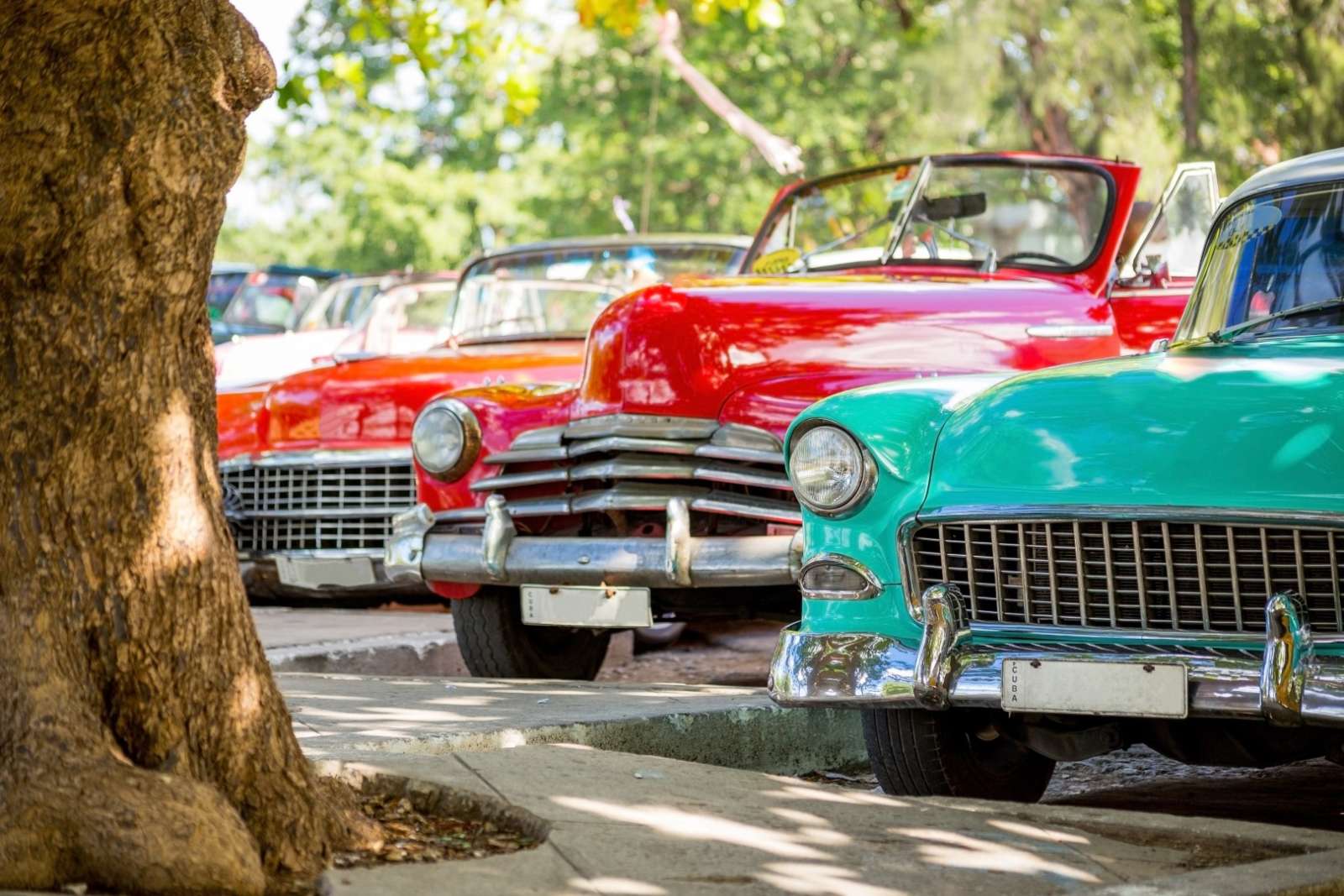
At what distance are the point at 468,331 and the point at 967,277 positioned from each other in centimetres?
328

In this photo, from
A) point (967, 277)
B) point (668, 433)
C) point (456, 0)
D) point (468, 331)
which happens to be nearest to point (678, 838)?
point (668, 433)

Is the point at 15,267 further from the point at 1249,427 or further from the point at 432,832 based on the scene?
the point at 1249,427

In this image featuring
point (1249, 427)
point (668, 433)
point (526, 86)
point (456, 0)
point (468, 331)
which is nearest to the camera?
point (1249, 427)

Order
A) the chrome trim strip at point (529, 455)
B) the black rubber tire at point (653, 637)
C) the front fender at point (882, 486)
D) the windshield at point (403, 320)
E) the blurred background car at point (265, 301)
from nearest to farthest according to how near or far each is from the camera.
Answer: the front fender at point (882, 486)
the chrome trim strip at point (529, 455)
the black rubber tire at point (653, 637)
the windshield at point (403, 320)
the blurred background car at point (265, 301)

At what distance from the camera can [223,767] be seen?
378cm

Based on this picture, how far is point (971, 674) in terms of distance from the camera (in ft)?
14.2

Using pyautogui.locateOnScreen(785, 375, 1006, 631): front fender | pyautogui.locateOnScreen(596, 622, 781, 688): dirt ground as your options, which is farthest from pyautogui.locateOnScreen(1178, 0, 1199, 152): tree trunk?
pyautogui.locateOnScreen(785, 375, 1006, 631): front fender

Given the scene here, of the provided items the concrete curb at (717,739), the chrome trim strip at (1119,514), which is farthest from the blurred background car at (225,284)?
the chrome trim strip at (1119,514)

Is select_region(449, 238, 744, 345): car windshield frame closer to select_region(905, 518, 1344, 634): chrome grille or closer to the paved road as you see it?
the paved road

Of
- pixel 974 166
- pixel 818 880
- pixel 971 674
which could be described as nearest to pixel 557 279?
pixel 974 166

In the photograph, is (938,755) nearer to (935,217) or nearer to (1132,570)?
(1132,570)

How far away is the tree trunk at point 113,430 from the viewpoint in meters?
3.67

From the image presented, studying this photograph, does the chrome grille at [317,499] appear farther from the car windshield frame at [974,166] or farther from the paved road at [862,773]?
the car windshield frame at [974,166]

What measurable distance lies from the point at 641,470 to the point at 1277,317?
8.07 ft
